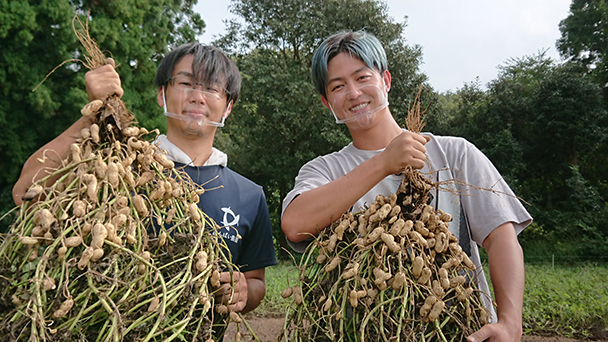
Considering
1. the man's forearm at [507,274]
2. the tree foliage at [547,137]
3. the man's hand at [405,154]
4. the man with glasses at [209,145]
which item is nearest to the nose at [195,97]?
the man with glasses at [209,145]

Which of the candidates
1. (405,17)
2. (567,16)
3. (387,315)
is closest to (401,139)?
(387,315)

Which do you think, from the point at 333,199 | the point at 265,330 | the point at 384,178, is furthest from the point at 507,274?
the point at 265,330

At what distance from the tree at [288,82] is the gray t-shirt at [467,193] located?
13.1 meters

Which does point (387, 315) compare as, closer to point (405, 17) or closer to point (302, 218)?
point (302, 218)

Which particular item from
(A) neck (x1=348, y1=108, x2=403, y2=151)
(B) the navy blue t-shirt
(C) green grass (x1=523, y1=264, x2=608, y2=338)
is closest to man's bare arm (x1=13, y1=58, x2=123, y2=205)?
(B) the navy blue t-shirt

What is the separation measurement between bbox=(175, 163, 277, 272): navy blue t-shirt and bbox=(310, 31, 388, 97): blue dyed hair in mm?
690

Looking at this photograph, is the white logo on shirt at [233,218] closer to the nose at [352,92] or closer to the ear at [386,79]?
the nose at [352,92]

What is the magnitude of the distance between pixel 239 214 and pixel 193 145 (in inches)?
17.1

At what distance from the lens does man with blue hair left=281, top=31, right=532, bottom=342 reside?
1642 mm

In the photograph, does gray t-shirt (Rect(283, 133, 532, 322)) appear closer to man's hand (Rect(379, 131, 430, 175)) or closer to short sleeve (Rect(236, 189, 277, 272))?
man's hand (Rect(379, 131, 430, 175))

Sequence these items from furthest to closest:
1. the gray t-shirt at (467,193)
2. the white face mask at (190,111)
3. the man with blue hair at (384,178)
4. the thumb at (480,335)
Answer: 1. the white face mask at (190,111)
2. the gray t-shirt at (467,193)
3. the man with blue hair at (384,178)
4. the thumb at (480,335)

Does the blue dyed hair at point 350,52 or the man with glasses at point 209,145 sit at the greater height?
the blue dyed hair at point 350,52

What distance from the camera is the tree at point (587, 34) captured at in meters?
20.4

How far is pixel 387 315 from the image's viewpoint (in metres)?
1.30
